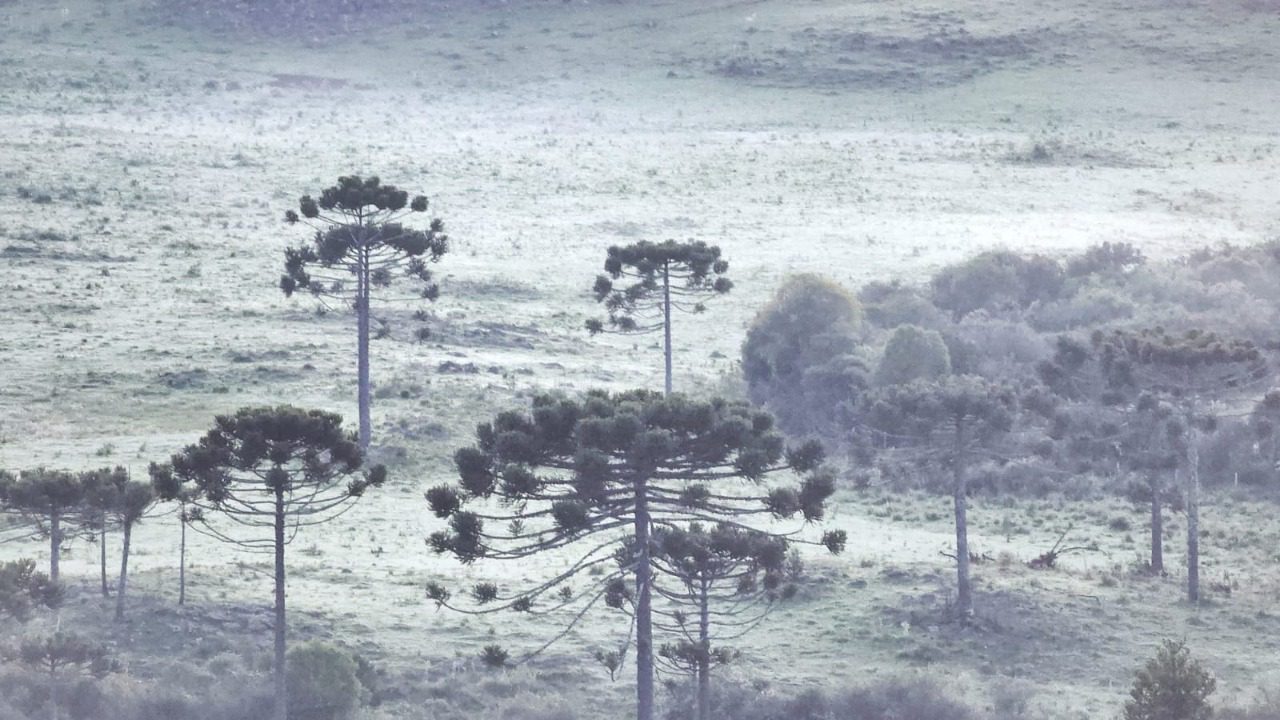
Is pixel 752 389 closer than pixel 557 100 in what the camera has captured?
Yes

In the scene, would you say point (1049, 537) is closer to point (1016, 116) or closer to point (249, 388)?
point (249, 388)

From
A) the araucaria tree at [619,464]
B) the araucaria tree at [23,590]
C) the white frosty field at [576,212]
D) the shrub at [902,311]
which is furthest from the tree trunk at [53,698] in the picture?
the shrub at [902,311]

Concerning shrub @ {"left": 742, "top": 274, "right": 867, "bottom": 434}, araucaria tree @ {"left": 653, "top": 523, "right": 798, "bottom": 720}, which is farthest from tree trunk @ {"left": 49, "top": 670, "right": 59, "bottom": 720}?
shrub @ {"left": 742, "top": 274, "right": 867, "bottom": 434}

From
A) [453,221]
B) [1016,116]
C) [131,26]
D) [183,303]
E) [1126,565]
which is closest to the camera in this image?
[1126,565]

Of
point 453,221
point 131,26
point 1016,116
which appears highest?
point 131,26

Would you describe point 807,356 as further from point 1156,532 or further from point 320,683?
point 320,683

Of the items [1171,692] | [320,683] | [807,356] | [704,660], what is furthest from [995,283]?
[320,683]

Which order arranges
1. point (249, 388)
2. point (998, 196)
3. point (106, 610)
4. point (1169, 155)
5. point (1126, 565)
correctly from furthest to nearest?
point (1169, 155) → point (998, 196) → point (249, 388) → point (1126, 565) → point (106, 610)

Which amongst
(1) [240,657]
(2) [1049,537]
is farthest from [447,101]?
(1) [240,657]
